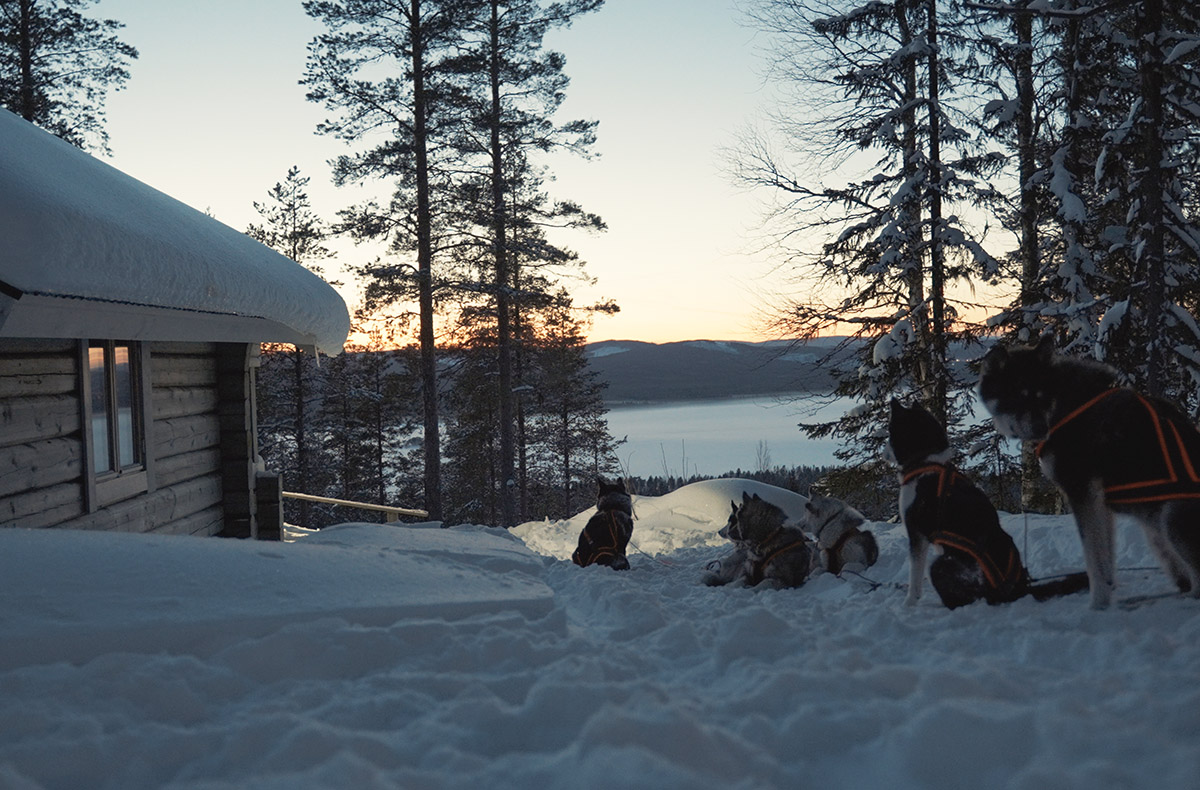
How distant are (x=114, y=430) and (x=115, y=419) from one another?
0.10 meters

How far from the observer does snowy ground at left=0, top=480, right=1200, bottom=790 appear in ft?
6.64

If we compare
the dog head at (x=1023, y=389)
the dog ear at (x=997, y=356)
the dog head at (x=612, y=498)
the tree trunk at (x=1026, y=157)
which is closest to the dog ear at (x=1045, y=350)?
the dog head at (x=1023, y=389)

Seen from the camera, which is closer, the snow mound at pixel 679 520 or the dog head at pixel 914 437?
the dog head at pixel 914 437

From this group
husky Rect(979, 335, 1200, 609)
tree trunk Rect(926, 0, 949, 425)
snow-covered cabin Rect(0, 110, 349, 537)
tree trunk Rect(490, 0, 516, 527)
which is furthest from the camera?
tree trunk Rect(490, 0, 516, 527)

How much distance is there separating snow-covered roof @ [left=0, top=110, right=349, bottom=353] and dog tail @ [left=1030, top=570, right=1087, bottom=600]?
5.80 metres

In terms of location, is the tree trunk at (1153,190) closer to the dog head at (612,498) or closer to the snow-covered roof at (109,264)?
the dog head at (612,498)

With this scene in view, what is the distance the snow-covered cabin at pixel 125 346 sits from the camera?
13.2ft

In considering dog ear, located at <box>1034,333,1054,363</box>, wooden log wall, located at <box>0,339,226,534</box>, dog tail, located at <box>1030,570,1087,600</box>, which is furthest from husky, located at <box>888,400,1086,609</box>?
wooden log wall, located at <box>0,339,226,534</box>

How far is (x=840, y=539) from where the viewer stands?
242 inches

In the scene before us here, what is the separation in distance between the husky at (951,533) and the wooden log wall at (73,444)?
6.20 metres

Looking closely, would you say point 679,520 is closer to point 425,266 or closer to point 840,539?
point 840,539

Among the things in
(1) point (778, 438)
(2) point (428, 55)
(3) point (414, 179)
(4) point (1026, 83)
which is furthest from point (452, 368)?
(1) point (778, 438)

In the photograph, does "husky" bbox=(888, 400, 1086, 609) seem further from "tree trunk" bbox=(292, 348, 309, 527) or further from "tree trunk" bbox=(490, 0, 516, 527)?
"tree trunk" bbox=(292, 348, 309, 527)

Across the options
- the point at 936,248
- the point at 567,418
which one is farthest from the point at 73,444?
the point at 567,418
